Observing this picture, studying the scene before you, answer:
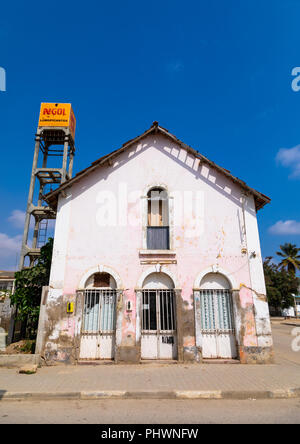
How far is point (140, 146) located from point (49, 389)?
8859mm

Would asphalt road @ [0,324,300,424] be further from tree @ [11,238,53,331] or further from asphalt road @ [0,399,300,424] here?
tree @ [11,238,53,331]

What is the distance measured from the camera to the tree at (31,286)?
36.1 feet

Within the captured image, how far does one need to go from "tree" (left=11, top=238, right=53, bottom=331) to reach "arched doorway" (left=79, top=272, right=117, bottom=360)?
9.79 ft

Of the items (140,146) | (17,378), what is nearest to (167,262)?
(140,146)

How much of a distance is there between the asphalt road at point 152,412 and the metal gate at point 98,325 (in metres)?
3.25

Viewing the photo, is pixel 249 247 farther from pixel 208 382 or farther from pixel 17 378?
pixel 17 378

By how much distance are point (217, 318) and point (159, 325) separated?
6.95ft

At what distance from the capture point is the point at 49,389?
6.24 m

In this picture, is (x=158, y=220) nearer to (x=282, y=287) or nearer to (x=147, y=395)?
(x=147, y=395)

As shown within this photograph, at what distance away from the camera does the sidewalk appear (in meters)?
5.98

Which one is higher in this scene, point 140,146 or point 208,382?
point 140,146

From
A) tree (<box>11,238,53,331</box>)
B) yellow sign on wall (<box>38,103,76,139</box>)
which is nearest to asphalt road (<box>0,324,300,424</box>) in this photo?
tree (<box>11,238,53,331</box>)

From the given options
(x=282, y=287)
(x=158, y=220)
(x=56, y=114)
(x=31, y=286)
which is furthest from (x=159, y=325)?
(x=282, y=287)

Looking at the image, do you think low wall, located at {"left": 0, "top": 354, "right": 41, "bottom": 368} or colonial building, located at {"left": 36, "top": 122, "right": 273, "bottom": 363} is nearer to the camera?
low wall, located at {"left": 0, "top": 354, "right": 41, "bottom": 368}
